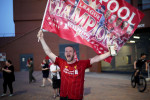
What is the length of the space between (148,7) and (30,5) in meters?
18.5

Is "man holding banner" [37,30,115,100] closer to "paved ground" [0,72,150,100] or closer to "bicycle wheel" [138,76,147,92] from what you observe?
"paved ground" [0,72,150,100]

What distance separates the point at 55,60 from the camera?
12.1 ft

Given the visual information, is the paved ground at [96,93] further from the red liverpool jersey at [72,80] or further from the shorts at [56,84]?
the red liverpool jersey at [72,80]

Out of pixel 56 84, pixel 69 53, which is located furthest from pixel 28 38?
pixel 69 53

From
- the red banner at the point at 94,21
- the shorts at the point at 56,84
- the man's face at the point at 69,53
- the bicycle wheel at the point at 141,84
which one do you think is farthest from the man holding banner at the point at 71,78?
the bicycle wheel at the point at 141,84

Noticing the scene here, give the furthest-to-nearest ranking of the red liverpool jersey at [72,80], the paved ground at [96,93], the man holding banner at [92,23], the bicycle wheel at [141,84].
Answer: the bicycle wheel at [141,84], the paved ground at [96,93], the man holding banner at [92,23], the red liverpool jersey at [72,80]

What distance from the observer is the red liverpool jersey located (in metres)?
3.34

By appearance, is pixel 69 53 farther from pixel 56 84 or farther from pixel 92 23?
pixel 56 84

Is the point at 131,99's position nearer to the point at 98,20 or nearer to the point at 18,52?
the point at 98,20

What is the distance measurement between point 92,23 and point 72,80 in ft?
5.14

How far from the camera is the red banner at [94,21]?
156 inches

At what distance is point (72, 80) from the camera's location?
337 cm

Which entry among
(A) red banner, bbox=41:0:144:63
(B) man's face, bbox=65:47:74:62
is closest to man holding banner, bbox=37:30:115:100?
(B) man's face, bbox=65:47:74:62

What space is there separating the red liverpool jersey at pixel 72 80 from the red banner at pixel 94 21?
2.62ft
